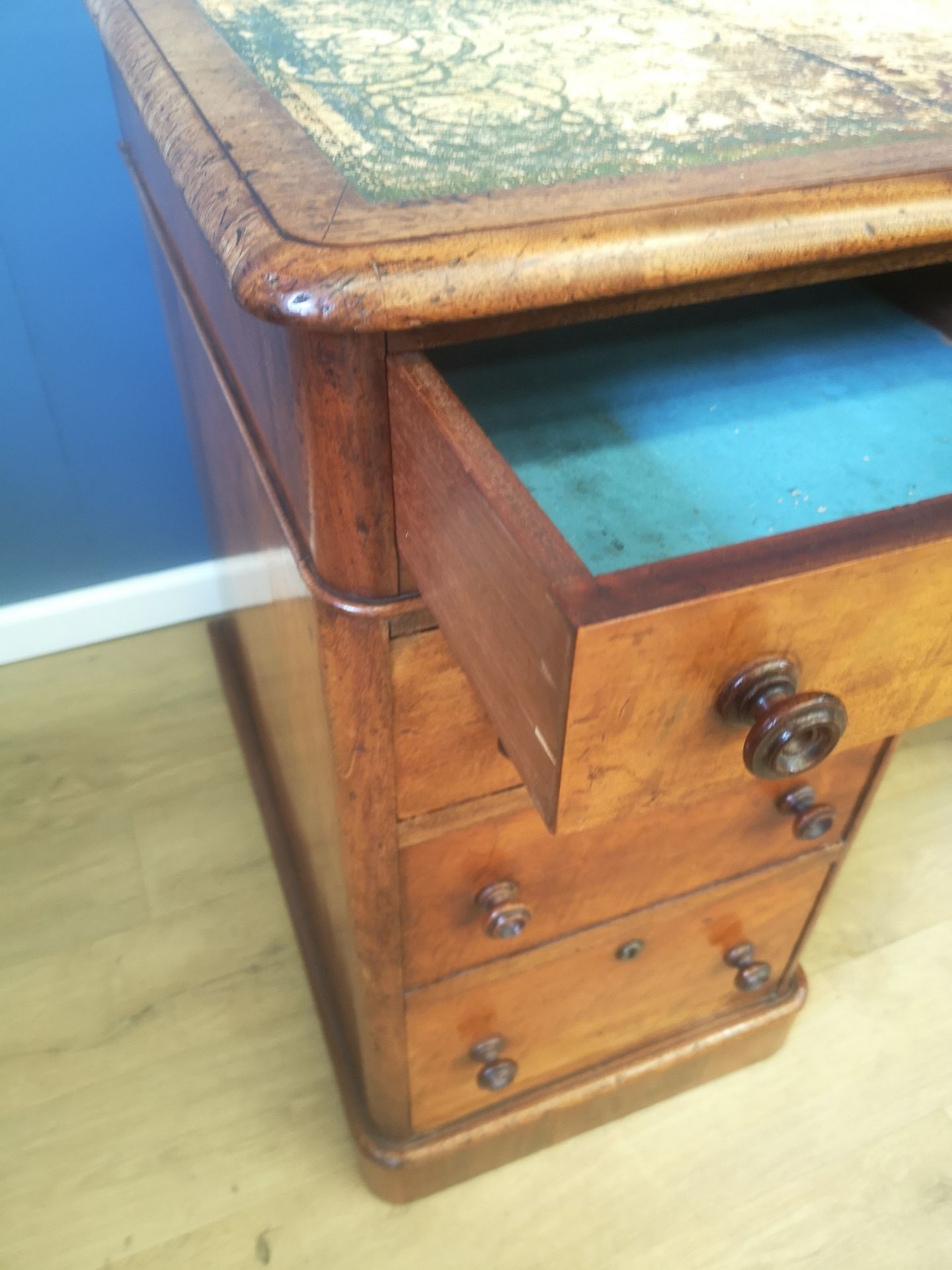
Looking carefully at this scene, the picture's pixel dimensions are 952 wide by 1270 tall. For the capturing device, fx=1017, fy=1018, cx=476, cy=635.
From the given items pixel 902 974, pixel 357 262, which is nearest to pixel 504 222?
pixel 357 262

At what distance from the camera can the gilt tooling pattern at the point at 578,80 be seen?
51cm

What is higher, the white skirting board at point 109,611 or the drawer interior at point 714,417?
the drawer interior at point 714,417

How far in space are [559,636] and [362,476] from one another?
0.59 feet

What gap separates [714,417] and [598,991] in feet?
1.78

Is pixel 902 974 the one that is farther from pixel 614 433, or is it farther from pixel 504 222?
pixel 504 222

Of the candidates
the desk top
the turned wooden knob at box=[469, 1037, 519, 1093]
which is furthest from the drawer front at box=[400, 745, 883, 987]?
the desk top

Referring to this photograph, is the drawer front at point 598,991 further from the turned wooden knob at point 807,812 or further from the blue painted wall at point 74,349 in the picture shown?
the blue painted wall at point 74,349

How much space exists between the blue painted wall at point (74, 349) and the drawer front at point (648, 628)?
2.78 feet

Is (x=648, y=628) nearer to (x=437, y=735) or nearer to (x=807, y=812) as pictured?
(x=437, y=735)

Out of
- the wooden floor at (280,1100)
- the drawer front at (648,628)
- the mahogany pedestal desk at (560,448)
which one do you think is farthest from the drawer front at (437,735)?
the wooden floor at (280,1100)

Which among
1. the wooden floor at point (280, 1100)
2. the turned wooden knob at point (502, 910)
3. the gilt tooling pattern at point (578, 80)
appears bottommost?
the wooden floor at point (280, 1100)

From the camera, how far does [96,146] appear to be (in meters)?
1.09

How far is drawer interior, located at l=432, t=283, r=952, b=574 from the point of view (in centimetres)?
44

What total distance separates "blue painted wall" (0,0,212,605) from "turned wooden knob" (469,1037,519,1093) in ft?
2.87
